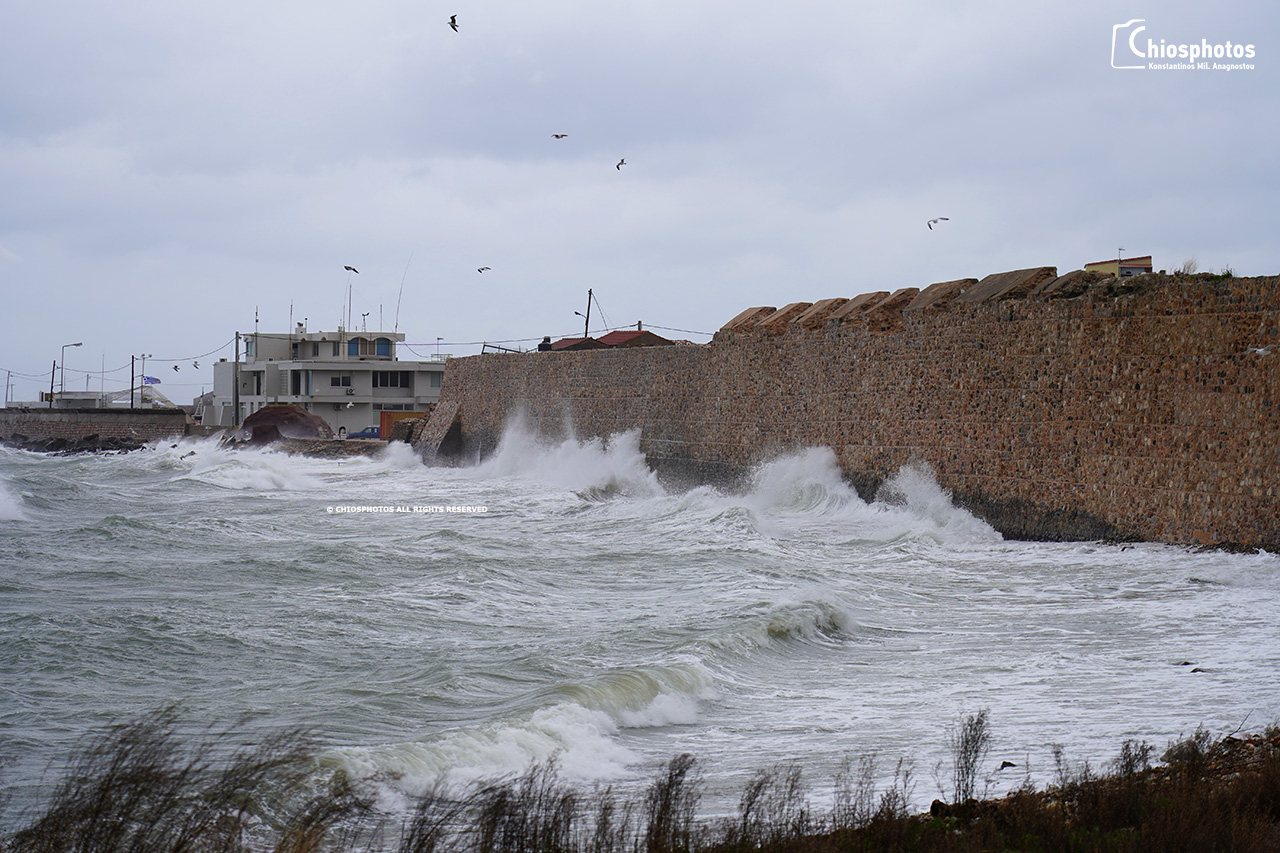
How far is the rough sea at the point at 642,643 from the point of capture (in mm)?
6367

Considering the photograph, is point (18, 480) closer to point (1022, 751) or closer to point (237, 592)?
point (237, 592)

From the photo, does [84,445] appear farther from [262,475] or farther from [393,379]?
[262,475]

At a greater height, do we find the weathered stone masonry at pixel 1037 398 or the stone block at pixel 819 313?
the stone block at pixel 819 313

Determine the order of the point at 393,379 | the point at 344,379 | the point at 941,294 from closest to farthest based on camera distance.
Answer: the point at 941,294 < the point at 344,379 < the point at 393,379

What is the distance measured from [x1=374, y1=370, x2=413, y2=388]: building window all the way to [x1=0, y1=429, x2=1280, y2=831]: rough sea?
3683 cm

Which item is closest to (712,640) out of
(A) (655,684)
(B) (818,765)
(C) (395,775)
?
(A) (655,684)

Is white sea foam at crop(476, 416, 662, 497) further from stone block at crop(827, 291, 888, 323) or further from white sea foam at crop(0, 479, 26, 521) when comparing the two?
white sea foam at crop(0, 479, 26, 521)

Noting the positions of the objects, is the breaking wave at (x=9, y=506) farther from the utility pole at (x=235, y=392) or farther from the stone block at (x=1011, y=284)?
the utility pole at (x=235, y=392)

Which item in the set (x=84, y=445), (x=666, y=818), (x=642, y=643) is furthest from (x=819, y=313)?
(x=84, y=445)

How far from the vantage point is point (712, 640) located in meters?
9.18

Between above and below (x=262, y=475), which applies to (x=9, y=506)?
Result: below

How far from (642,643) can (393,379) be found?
158 feet

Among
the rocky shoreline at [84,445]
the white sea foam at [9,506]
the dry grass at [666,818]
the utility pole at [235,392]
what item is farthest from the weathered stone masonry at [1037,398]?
the utility pole at [235,392]

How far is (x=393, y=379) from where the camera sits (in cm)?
5559
